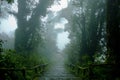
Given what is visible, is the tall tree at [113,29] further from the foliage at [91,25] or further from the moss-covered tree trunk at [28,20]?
the moss-covered tree trunk at [28,20]

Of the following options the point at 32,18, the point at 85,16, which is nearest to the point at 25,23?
the point at 32,18

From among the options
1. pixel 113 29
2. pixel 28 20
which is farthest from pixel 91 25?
pixel 113 29

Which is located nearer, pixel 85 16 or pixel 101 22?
pixel 101 22

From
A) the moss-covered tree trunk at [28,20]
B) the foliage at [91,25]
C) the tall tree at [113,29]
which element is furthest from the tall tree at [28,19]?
the tall tree at [113,29]

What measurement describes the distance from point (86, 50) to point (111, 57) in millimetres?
16276

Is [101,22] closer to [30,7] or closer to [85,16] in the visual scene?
[85,16]

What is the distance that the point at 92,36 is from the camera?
30.9 metres

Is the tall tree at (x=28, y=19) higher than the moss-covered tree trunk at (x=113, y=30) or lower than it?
higher

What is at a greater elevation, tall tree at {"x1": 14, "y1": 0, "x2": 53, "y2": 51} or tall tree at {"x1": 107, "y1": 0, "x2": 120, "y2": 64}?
tall tree at {"x1": 14, "y1": 0, "x2": 53, "y2": 51}

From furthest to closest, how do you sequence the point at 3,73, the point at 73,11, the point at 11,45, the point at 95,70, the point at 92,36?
the point at 11,45, the point at 73,11, the point at 92,36, the point at 95,70, the point at 3,73

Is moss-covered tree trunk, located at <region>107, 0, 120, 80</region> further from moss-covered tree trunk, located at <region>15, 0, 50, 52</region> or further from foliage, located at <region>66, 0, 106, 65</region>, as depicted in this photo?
moss-covered tree trunk, located at <region>15, 0, 50, 52</region>

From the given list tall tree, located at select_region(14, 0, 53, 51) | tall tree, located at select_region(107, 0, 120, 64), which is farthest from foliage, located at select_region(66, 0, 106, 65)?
tall tree, located at select_region(107, 0, 120, 64)

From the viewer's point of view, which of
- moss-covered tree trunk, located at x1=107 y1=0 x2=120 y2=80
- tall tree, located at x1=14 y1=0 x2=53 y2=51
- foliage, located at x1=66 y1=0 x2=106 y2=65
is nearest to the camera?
moss-covered tree trunk, located at x1=107 y1=0 x2=120 y2=80

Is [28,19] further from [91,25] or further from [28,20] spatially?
[91,25]
